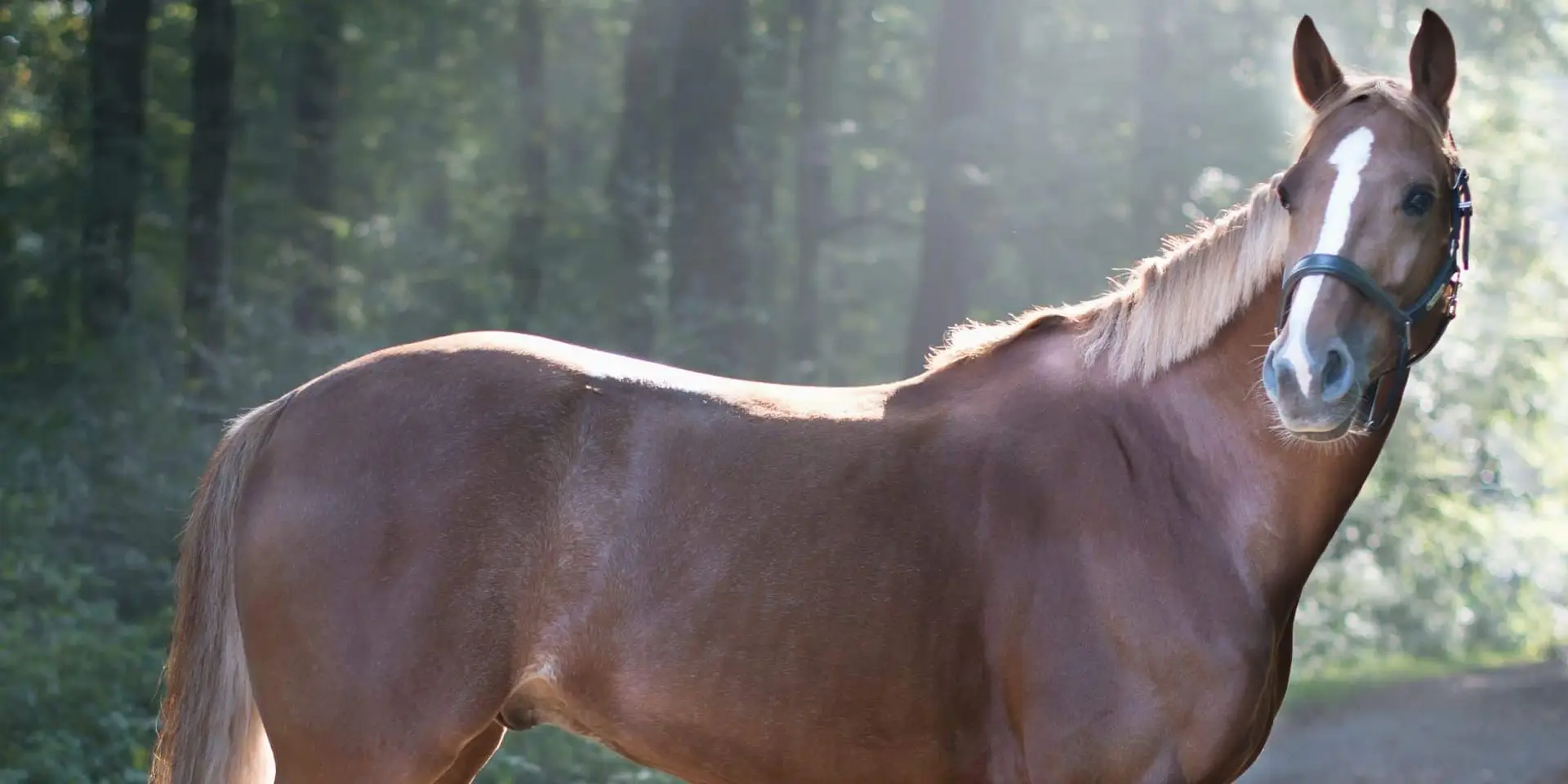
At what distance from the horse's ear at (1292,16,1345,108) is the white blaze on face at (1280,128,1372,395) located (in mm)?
340

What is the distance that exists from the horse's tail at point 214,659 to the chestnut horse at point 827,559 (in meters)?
0.01

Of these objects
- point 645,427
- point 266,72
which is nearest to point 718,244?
point 266,72

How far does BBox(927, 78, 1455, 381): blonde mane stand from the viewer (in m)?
3.48

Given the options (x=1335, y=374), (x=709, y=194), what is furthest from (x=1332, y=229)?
(x=709, y=194)

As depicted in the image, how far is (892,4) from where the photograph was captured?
20.3 metres

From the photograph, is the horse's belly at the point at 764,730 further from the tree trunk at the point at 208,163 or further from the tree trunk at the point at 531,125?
the tree trunk at the point at 531,125

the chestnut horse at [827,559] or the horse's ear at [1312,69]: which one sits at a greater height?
the horse's ear at [1312,69]

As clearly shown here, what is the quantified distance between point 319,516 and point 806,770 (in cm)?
138

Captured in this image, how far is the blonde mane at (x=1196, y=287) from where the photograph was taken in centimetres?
348

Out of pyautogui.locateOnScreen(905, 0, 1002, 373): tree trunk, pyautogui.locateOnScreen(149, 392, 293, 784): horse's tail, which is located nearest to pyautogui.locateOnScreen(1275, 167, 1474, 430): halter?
pyautogui.locateOnScreen(149, 392, 293, 784): horse's tail

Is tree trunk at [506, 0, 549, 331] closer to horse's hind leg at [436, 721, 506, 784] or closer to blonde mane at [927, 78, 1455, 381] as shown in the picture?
horse's hind leg at [436, 721, 506, 784]

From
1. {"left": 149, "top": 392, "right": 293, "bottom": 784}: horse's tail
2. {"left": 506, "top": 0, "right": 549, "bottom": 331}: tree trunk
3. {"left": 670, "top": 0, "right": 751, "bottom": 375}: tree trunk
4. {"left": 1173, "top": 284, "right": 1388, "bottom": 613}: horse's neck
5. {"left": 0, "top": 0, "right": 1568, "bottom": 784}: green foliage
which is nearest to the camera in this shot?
{"left": 1173, "top": 284, "right": 1388, "bottom": 613}: horse's neck

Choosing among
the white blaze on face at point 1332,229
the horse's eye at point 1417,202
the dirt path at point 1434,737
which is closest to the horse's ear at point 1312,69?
the white blaze on face at point 1332,229

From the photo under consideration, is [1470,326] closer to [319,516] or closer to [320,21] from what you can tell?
[320,21]
